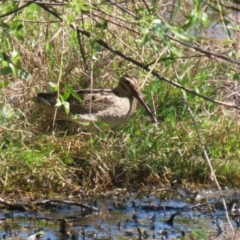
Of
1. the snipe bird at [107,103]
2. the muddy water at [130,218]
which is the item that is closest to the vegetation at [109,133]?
the snipe bird at [107,103]

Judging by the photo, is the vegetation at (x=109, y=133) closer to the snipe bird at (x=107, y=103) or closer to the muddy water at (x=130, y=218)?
the snipe bird at (x=107, y=103)

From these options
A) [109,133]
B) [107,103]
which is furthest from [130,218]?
[107,103]

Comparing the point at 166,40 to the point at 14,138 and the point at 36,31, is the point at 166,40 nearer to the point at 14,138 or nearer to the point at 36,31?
the point at 14,138

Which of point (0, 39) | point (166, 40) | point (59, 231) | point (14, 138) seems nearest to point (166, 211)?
point (59, 231)

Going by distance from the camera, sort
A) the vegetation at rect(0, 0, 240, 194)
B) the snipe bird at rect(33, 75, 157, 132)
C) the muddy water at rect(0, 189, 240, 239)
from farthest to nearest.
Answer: the snipe bird at rect(33, 75, 157, 132), the vegetation at rect(0, 0, 240, 194), the muddy water at rect(0, 189, 240, 239)

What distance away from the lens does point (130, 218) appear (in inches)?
256

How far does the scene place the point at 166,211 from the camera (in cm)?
671

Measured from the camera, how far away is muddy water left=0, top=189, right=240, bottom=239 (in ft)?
20.0

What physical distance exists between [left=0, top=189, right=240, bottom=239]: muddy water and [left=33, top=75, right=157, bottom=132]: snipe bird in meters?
0.96

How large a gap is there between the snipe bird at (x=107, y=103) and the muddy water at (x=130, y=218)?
959 mm

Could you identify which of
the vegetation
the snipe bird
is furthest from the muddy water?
the snipe bird

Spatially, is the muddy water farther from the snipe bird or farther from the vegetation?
the snipe bird

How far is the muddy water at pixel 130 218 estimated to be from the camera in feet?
20.0

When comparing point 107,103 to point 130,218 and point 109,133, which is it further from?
point 130,218
